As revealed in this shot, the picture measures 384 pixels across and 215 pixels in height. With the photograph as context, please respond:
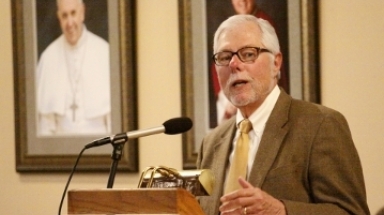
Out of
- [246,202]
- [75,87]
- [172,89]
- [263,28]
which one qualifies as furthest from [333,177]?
[75,87]

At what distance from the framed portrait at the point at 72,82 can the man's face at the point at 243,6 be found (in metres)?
0.63

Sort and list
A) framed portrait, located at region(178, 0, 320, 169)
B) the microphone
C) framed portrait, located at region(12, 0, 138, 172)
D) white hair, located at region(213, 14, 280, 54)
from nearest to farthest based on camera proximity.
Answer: the microphone < white hair, located at region(213, 14, 280, 54) < framed portrait, located at region(178, 0, 320, 169) < framed portrait, located at region(12, 0, 138, 172)

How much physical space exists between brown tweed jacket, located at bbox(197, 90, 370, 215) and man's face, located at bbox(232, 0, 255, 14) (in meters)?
1.00

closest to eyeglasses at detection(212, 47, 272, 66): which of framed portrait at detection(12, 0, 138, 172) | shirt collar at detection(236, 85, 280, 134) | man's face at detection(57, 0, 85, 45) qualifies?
shirt collar at detection(236, 85, 280, 134)

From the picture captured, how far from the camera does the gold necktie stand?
282 cm

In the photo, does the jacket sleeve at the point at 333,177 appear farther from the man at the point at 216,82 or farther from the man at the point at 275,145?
the man at the point at 216,82

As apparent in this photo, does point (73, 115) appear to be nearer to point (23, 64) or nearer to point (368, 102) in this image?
point (23, 64)

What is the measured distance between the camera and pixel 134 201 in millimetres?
2211

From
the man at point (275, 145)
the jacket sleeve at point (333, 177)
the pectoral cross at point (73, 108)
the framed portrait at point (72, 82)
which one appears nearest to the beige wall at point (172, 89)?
the framed portrait at point (72, 82)

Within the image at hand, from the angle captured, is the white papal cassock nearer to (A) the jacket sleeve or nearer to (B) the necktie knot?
(B) the necktie knot

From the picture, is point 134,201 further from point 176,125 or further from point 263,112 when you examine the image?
point 263,112

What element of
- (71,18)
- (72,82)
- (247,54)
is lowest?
(72,82)

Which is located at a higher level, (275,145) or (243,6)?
(243,6)

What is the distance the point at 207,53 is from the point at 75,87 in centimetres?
87
